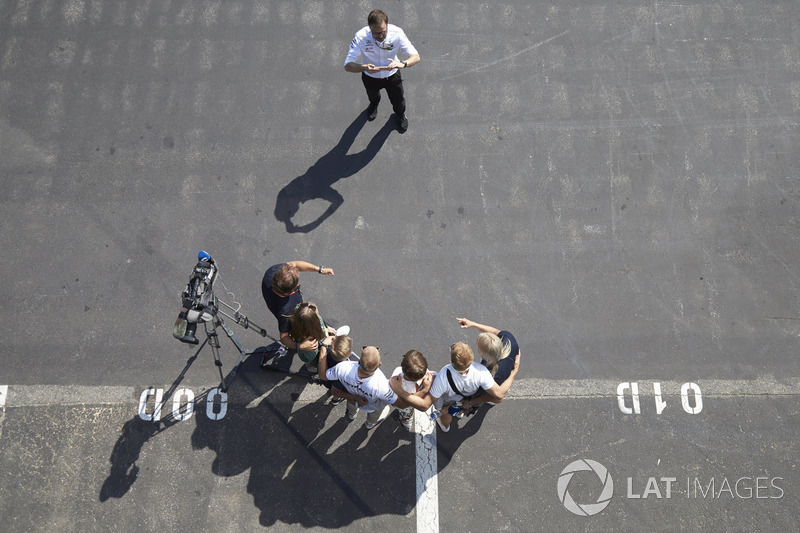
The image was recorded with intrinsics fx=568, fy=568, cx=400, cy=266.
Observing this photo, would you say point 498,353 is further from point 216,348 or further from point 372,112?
point 372,112

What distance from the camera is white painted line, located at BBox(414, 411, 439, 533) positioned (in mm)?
6309

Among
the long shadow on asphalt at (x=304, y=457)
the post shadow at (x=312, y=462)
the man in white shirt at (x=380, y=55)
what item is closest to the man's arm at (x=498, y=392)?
the long shadow on asphalt at (x=304, y=457)

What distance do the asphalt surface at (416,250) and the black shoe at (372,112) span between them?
23 centimetres

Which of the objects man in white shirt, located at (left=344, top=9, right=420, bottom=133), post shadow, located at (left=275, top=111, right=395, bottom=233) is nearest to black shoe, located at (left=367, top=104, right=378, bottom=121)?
post shadow, located at (left=275, top=111, right=395, bottom=233)

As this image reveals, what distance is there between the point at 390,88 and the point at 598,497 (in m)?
5.58

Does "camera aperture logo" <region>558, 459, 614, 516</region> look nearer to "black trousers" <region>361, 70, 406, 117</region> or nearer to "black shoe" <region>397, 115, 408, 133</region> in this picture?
"black shoe" <region>397, 115, 408, 133</region>

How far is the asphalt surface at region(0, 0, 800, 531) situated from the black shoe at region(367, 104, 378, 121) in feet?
0.75

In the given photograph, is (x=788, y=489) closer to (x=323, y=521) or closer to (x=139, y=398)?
(x=323, y=521)

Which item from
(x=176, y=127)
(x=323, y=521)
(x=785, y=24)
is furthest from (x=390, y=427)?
(x=785, y=24)

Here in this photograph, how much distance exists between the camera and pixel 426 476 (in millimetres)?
6480

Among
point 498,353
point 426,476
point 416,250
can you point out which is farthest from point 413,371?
point 416,250

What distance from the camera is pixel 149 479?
6.39m

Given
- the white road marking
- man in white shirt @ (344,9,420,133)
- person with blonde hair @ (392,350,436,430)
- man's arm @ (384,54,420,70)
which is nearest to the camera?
person with blonde hair @ (392,350,436,430)

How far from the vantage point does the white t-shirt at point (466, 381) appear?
5.62 m
